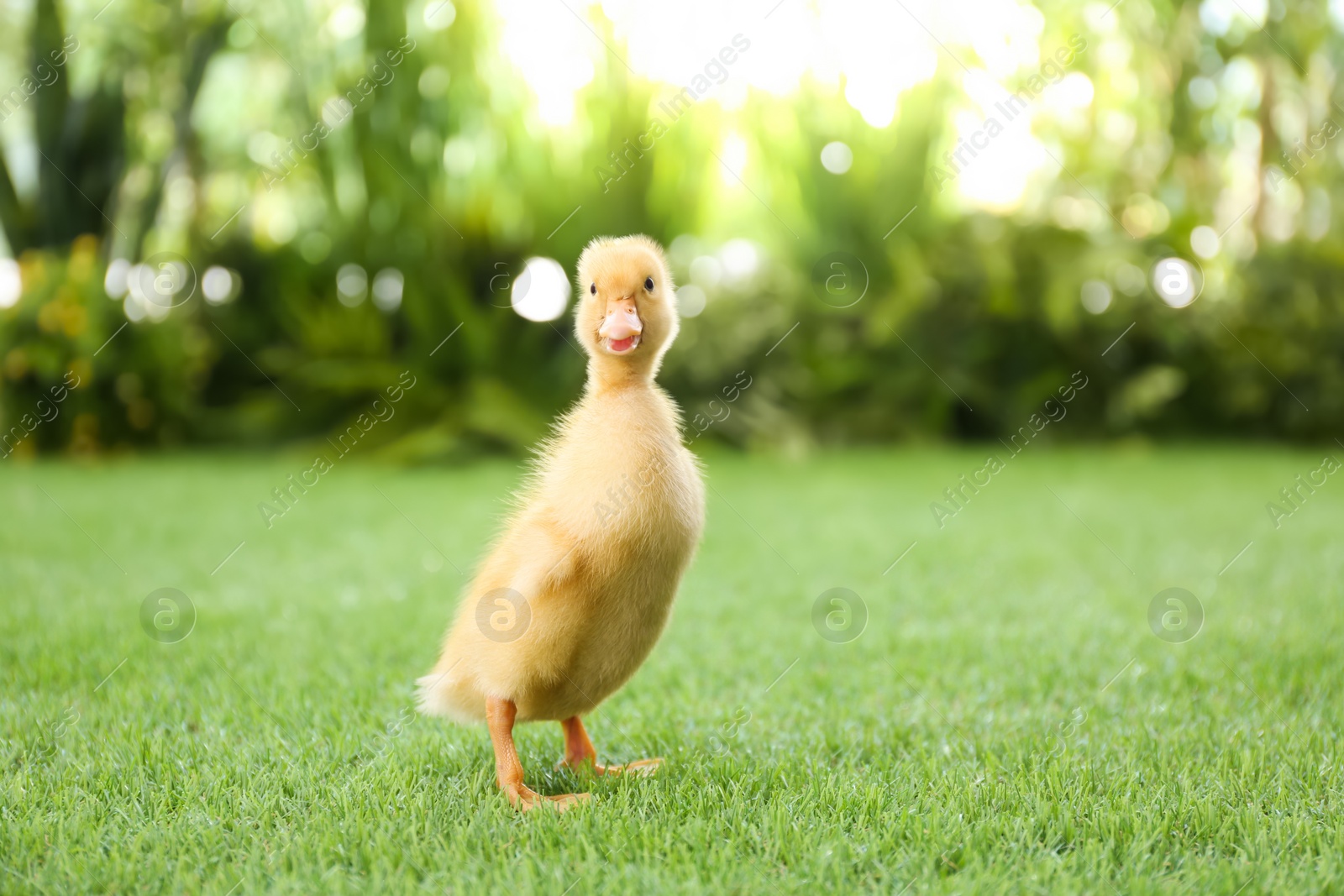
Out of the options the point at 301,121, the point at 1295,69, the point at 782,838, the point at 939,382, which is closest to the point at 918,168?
the point at 939,382

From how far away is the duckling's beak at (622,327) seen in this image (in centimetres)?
189

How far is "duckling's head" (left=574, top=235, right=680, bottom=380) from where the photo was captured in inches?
75.9

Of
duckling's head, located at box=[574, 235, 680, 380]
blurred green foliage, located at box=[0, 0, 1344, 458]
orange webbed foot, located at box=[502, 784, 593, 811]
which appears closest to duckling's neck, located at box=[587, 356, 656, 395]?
duckling's head, located at box=[574, 235, 680, 380]

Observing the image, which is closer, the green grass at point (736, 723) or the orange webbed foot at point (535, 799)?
the green grass at point (736, 723)

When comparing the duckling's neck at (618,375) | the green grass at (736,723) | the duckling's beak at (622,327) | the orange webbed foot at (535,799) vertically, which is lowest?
the green grass at (736,723)

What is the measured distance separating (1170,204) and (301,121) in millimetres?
7472

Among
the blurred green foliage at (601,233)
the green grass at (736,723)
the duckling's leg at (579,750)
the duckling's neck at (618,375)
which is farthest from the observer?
the blurred green foliage at (601,233)

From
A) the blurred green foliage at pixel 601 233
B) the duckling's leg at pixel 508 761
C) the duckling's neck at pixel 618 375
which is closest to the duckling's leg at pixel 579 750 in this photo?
the duckling's leg at pixel 508 761

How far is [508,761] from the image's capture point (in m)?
1.95

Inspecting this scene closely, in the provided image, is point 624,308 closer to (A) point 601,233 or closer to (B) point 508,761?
(B) point 508,761

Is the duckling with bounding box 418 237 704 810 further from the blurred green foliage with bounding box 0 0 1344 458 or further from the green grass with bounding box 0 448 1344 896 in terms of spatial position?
the blurred green foliage with bounding box 0 0 1344 458

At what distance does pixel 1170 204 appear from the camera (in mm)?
8945

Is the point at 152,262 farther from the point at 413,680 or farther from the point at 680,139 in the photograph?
the point at 413,680

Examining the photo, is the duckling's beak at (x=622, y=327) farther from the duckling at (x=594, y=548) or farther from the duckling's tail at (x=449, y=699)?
the duckling's tail at (x=449, y=699)
